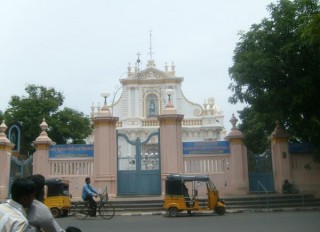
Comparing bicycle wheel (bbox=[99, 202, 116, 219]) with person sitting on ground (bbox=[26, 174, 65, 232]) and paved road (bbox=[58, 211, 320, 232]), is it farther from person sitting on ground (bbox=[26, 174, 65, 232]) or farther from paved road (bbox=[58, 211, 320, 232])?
person sitting on ground (bbox=[26, 174, 65, 232])

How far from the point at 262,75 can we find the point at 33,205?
540 inches

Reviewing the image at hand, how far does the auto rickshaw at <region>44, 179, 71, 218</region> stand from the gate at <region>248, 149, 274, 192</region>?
8.03 meters

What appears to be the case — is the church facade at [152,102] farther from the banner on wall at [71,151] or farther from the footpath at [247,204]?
the footpath at [247,204]

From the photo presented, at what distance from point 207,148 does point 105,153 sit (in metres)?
4.34

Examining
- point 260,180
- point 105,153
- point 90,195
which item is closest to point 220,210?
point 90,195

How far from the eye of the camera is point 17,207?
129 inches

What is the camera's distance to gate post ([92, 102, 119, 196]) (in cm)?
1852

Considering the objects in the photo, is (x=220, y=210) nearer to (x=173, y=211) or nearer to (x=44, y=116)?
(x=173, y=211)

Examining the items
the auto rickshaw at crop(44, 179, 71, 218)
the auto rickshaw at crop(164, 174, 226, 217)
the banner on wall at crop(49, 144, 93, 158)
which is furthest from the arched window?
the auto rickshaw at crop(164, 174, 226, 217)

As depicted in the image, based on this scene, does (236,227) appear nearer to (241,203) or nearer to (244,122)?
(241,203)

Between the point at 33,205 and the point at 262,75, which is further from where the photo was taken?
the point at 262,75

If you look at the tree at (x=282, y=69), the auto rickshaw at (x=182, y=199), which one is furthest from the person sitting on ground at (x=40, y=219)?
the tree at (x=282, y=69)

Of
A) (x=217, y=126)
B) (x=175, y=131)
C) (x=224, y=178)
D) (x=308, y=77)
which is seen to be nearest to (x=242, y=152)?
(x=224, y=178)

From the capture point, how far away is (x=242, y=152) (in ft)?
61.6
